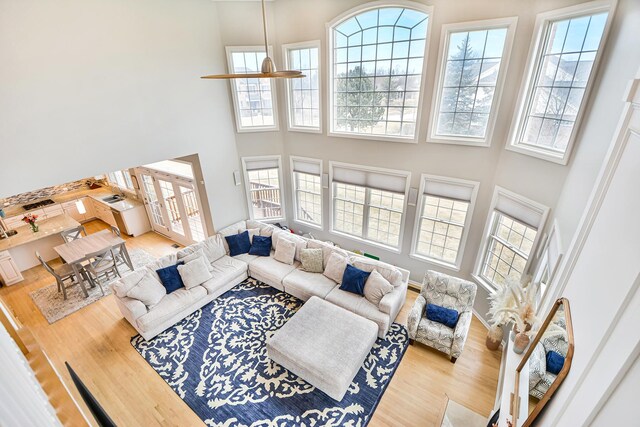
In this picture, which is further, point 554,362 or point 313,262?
point 313,262

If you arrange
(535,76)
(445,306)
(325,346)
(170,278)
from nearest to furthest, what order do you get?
(535,76), (325,346), (445,306), (170,278)

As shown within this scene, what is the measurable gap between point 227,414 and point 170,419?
72cm

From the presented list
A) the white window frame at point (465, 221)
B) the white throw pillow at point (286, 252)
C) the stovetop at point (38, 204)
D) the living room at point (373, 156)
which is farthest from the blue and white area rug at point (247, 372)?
the stovetop at point (38, 204)

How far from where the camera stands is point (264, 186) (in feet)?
23.5

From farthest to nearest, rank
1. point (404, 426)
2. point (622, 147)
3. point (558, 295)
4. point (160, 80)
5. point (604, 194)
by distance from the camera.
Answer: point (160, 80) < point (404, 426) < point (558, 295) < point (604, 194) < point (622, 147)

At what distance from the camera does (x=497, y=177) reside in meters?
4.57

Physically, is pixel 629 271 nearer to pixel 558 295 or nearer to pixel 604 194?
pixel 604 194

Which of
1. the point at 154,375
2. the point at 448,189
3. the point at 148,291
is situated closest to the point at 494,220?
the point at 448,189

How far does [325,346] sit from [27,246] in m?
7.42

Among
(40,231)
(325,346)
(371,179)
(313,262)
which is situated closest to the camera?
(325,346)

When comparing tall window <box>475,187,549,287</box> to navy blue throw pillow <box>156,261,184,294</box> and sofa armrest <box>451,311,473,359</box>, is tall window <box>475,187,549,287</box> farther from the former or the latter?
navy blue throw pillow <box>156,261,184,294</box>

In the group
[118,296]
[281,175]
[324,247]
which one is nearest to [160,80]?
[281,175]

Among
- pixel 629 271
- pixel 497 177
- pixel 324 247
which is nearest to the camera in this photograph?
pixel 629 271

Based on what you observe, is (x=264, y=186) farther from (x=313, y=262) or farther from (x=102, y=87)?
(x=102, y=87)
